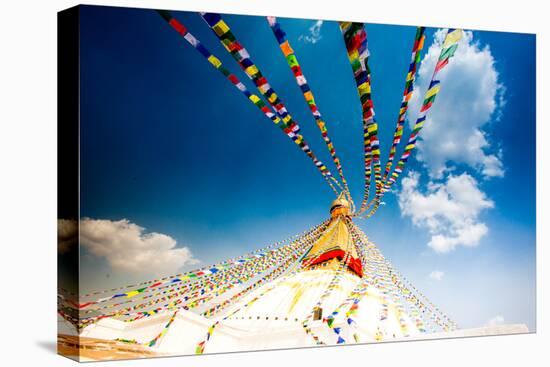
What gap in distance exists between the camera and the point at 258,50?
27.2 ft

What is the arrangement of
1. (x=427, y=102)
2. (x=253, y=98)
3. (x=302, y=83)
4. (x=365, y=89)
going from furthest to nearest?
(x=427, y=102)
(x=365, y=89)
(x=302, y=83)
(x=253, y=98)

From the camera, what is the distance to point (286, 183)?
337 inches

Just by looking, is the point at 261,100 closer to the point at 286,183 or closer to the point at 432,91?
the point at 286,183

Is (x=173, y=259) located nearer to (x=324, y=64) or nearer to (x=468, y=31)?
(x=324, y=64)

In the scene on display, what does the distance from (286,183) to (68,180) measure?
246 centimetres

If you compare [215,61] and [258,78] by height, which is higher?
[215,61]

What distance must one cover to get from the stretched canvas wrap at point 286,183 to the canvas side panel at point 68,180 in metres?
0.03

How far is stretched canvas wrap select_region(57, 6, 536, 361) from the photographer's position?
7.48 metres

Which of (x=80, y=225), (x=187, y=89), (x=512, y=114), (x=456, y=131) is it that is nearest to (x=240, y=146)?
(x=187, y=89)

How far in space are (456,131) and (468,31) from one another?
1.27 meters

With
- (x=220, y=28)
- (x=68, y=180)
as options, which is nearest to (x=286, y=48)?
(x=220, y=28)

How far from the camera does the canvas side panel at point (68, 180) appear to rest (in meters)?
7.38

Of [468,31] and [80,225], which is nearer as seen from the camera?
[80,225]

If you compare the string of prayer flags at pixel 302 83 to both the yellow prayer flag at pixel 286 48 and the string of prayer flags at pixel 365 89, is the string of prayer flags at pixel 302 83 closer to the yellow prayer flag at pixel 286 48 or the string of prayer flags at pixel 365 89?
the yellow prayer flag at pixel 286 48
